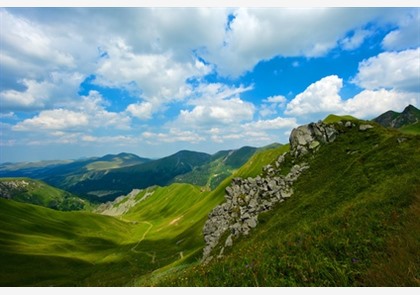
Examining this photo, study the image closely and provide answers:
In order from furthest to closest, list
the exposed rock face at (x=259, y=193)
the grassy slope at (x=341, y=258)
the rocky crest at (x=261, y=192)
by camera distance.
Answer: the rocky crest at (x=261, y=192), the exposed rock face at (x=259, y=193), the grassy slope at (x=341, y=258)

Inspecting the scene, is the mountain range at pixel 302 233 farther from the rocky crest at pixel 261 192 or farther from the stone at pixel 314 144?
the rocky crest at pixel 261 192

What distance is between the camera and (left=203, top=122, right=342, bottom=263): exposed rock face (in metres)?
42.2

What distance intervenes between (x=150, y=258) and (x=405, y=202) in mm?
106003

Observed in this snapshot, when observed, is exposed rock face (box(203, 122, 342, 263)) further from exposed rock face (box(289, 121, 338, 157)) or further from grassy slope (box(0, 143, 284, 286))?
grassy slope (box(0, 143, 284, 286))

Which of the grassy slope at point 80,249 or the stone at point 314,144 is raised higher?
the stone at point 314,144

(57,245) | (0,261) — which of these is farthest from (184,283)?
(57,245)

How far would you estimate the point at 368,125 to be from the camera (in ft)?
164

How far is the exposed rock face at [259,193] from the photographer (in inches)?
1663

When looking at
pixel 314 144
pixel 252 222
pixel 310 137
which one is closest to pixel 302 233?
pixel 252 222

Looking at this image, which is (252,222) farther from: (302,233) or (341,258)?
(341,258)

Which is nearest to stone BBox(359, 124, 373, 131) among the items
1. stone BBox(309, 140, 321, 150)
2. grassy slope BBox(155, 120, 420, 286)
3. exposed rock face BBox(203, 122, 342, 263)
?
exposed rock face BBox(203, 122, 342, 263)

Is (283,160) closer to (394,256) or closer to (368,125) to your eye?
(368,125)

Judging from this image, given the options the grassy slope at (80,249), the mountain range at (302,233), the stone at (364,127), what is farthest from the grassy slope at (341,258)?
the stone at (364,127)

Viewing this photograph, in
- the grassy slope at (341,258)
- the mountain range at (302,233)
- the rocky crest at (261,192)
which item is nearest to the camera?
the grassy slope at (341,258)
